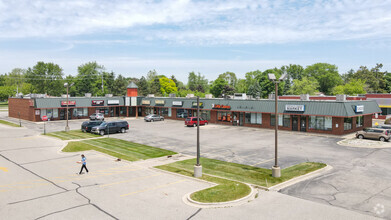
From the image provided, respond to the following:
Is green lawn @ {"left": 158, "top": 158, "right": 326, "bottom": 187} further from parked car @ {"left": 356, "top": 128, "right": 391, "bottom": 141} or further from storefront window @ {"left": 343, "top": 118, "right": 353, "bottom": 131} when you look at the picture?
storefront window @ {"left": 343, "top": 118, "right": 353, "bottom": 131}

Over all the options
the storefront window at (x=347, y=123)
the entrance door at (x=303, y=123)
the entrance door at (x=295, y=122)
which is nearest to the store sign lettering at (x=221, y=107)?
the entrance door at (x=295, y=122)

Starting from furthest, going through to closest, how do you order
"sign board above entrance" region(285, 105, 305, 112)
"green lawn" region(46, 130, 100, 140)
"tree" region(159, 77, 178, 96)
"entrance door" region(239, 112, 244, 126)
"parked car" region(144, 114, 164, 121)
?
→ "tree" region(159, 77, 178, 96) → "parked car" region(144, 114, 164, 121) → "entrance door" region(239, 112, 244, 126) → "sign board above entrance" region(285, 105, 305, 112) → "green lawn" region(46, 130, 100, 140)

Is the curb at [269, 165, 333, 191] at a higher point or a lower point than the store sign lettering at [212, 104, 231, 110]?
lower

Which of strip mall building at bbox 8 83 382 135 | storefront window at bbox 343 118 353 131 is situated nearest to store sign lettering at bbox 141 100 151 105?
strip mall building at bbox 8 83 382 135

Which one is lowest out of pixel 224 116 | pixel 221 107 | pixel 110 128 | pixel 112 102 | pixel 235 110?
pixel 110 128

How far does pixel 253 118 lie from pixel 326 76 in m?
92.2

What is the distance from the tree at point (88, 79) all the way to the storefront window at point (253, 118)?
89.5 m

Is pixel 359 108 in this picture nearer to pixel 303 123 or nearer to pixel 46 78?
pixel 303 123

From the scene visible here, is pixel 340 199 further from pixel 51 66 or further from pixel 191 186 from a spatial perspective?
pixel 51 66

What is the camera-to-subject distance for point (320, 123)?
44.3 m

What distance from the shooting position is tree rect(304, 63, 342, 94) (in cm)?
12950

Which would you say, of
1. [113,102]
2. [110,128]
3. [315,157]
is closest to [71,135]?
[110,128]

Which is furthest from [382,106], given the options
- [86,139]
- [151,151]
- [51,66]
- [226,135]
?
[51,66]

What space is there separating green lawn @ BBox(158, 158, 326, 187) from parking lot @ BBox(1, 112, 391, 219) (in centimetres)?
132
